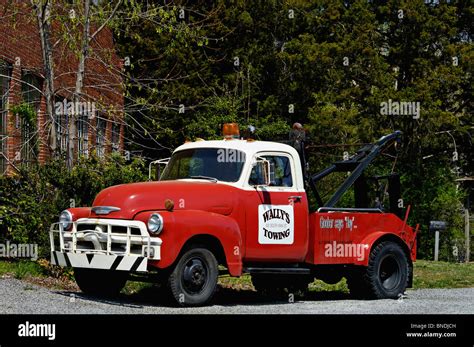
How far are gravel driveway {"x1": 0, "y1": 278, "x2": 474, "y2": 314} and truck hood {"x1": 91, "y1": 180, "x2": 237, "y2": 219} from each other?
3.87 feet

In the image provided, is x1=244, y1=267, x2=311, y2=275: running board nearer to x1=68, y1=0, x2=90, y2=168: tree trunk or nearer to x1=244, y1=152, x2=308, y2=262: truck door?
x1=244, y1=152, x2=308, y2=262: truck door

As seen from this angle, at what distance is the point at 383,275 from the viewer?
48.3 feet

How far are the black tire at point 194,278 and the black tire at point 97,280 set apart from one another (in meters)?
1.34

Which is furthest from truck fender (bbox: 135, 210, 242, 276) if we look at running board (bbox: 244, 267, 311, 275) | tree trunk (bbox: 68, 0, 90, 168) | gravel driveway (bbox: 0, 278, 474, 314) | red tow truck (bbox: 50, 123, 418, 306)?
tree trunk (bbox: 68, 0, 90, 168)

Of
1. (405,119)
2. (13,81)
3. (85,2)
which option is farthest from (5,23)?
(405,119)

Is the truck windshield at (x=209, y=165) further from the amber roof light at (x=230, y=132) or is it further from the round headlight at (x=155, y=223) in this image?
the round headlight at (x=155, y=223)

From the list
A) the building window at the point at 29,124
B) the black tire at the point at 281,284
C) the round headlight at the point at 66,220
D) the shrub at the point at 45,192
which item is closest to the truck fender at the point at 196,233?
the round headlight at the point at 66,220

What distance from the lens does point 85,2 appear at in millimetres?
17156

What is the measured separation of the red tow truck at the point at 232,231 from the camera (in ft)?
38.6

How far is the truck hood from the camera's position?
12.0 meters

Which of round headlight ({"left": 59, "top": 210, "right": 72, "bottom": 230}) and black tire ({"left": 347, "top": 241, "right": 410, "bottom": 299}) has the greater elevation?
round headlight ({"left": 59, "top": 210, "right": 72, "bottom": 230})

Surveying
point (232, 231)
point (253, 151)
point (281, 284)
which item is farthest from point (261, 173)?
point (281, 284)

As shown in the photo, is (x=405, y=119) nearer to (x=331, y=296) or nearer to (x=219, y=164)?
(x=331, y=296)

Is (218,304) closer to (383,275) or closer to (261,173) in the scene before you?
(261,173)
